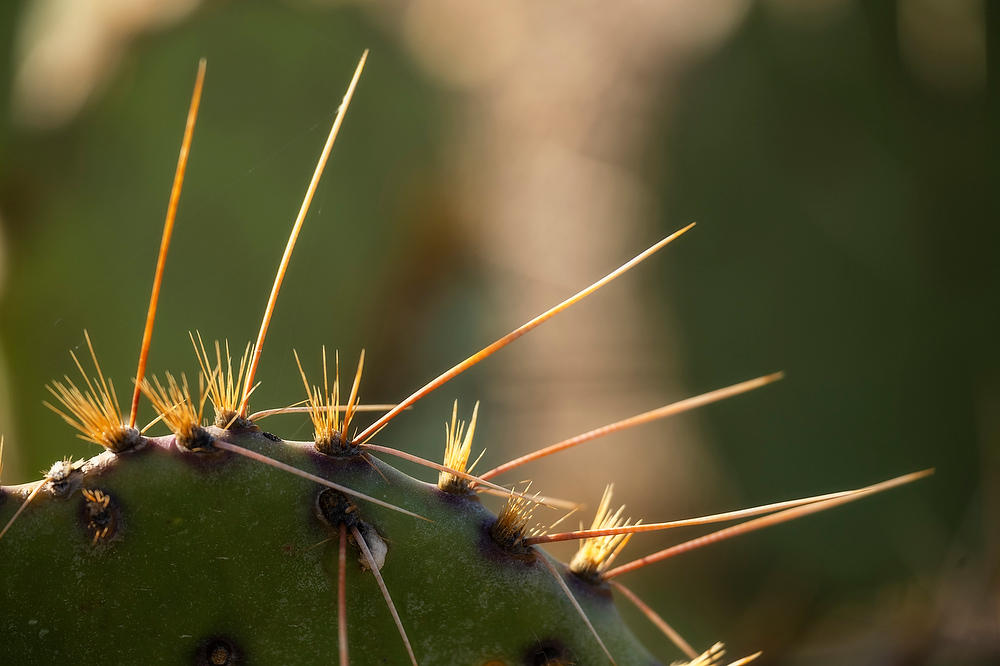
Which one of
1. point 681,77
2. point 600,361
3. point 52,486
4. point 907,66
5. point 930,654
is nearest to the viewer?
point 52,486

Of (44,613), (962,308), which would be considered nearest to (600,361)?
(962,308)

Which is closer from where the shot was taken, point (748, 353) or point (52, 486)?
point (52, 486)

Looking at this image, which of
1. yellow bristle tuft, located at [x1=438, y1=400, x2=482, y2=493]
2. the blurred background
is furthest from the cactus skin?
the blurred background

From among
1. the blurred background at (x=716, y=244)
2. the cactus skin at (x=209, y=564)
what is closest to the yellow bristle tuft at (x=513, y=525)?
the cactus skin at (x=209, y=564)

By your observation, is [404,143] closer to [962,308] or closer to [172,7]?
[172,7]

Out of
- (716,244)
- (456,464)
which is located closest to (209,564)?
(456,464)

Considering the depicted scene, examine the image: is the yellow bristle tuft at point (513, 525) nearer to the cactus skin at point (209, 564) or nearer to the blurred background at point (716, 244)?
the cactus skin at point (209, 564)
